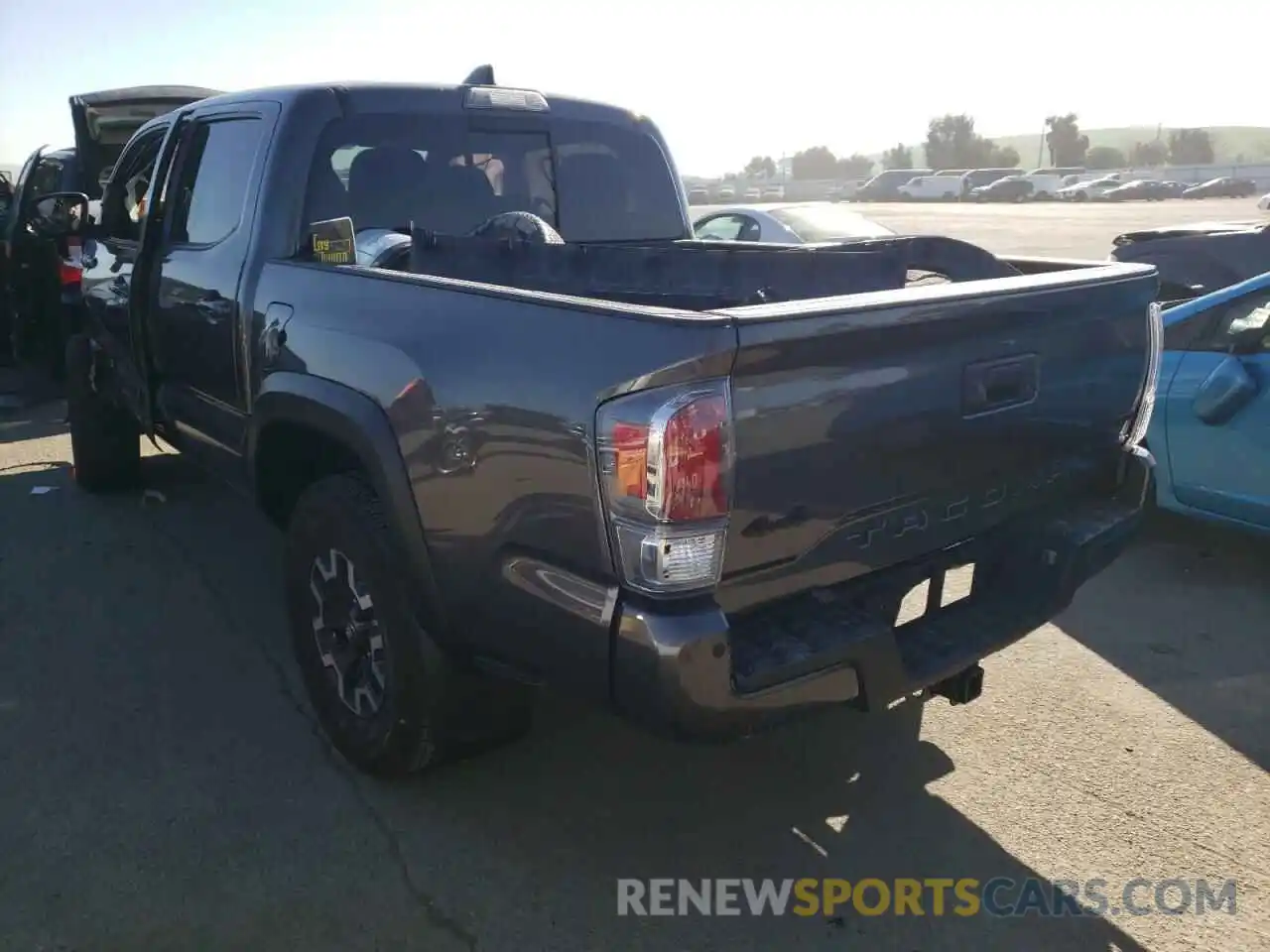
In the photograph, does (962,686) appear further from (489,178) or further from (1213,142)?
(1213,142)

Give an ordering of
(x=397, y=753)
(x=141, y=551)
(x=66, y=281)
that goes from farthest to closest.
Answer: (x=66, y=281), (x=141, y=551), (x=397, y=753)

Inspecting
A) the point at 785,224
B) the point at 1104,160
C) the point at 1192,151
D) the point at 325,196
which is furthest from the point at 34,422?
the point at 1192,151

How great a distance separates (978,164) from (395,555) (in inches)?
4075

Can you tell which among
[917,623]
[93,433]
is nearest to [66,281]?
[93,433]

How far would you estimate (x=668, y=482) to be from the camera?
7.07 ft

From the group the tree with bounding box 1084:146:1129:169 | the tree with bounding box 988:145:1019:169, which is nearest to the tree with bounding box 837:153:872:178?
the tree with bounding box 988:145:1019:169

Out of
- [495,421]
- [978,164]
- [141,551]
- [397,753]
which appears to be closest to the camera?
[495,421]

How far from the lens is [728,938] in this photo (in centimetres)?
265

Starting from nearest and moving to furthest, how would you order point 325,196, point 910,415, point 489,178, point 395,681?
point 910,415
point 395,681
point 325,196
point 489,178

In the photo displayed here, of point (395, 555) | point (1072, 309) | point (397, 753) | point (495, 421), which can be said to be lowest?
point (397, 753)

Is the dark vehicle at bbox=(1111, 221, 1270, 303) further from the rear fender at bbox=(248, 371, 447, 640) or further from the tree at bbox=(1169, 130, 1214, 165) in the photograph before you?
the tree at bbox=(1169, 130, 1214, 165)

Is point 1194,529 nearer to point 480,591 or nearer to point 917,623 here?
point 917,623

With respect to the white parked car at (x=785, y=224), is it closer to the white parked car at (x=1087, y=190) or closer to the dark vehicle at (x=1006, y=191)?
the white parked car at (x=1087, y=190)
